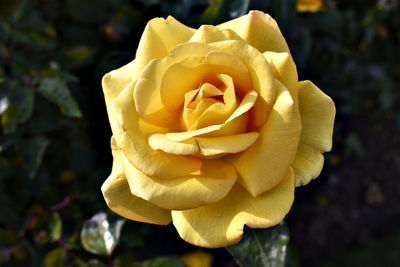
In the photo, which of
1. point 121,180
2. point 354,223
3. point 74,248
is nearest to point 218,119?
point 121,180

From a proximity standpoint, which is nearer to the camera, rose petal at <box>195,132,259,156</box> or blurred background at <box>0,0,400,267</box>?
rose petal at <box>195,132,259,156</box>

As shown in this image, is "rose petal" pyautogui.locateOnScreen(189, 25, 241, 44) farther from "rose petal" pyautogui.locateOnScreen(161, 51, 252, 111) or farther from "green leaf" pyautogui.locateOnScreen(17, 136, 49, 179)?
"green leaf" pyautogui.locateOnScreen(17, 136, 49, 179)

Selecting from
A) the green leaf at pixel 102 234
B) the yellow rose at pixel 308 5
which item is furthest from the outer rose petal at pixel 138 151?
the yellow rose at pixel 308 5

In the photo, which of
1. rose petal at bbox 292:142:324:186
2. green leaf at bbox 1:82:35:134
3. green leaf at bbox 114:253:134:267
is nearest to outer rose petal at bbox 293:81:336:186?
rose petal at bbox 292:142:324:186

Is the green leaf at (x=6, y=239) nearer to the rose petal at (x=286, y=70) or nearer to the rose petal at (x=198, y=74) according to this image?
the rose petal at (x=198, y=74)

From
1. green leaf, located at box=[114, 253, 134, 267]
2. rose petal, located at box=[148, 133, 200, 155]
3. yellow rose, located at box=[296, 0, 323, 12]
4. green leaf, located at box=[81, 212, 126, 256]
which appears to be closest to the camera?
rose petal, located at box=[148, 133, 200, 155]

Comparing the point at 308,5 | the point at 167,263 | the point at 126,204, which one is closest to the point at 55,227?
the point at 167,263

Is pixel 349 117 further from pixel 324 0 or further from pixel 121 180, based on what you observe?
pixel 121 180
